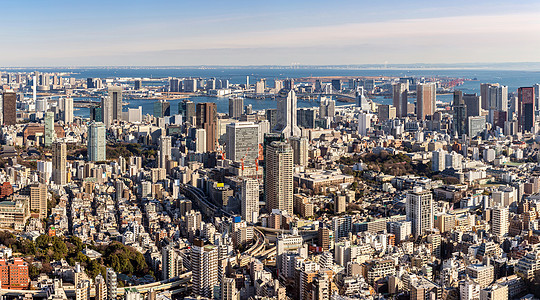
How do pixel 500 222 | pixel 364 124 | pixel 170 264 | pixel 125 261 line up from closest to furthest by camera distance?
pixel 170 264
pixel 125 261
pixel 500 222
pixel 364 124

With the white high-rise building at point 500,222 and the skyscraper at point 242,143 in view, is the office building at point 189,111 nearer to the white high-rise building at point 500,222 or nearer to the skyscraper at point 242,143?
the skyscraper at point 242,143

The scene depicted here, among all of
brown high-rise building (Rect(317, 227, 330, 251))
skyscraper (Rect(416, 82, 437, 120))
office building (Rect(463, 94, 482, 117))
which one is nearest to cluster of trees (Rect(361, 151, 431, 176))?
brown high-rise building (Rect(317, 227, 330, 251))

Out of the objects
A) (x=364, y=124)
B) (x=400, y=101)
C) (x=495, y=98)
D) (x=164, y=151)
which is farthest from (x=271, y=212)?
(x=400, y=101)

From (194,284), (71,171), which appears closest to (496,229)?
(194,284)

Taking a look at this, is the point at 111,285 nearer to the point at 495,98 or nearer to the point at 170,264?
the point at 170,264

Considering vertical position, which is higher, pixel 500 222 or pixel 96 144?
pixel 96 144

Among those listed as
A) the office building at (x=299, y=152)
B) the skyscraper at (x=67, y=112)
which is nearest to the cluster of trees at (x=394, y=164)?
the office building at (x=299, y=152)

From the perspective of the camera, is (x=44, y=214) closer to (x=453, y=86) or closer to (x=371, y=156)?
(x=371, y=156)
